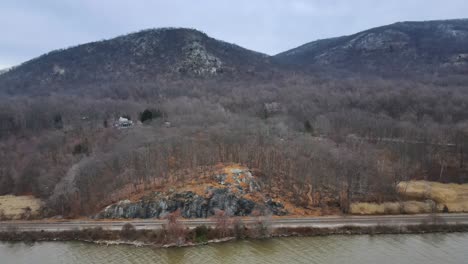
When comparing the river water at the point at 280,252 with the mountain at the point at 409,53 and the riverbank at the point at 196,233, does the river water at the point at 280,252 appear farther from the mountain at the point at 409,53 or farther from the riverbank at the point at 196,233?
the mountain at the point at 409,53

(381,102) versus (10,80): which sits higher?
(10,80)

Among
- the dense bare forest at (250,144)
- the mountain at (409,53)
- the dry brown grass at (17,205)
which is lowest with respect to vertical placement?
the dry brown grass at (17,205)

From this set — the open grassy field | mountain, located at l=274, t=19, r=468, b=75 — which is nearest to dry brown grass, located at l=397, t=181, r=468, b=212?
the open grassy field

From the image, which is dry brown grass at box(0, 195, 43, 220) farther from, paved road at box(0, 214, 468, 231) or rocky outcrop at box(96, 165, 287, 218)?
rocky outcrop at box(96, 165, 287, 218)

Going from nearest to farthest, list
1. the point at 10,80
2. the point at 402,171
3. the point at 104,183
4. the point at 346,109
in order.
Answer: the point at 104,183 < the point at 402,171 < the point at 346,109 < the point at 10,80

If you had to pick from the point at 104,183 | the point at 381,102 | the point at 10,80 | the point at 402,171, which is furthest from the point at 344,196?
the point at 10,80

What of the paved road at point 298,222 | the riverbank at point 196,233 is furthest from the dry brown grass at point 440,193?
the riverbank at point 196,233

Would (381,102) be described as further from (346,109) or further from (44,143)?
(44,143)
